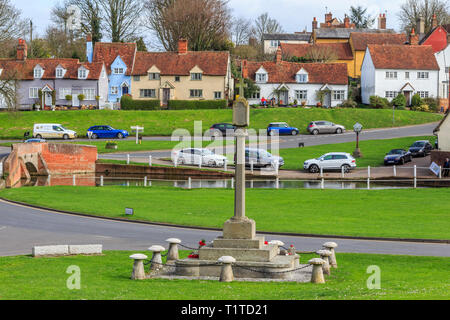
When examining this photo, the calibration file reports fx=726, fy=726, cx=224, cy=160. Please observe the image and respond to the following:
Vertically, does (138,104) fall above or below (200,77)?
below

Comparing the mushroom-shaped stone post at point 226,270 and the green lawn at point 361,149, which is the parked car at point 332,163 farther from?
the mushroom-shaped stone post at point 226,270

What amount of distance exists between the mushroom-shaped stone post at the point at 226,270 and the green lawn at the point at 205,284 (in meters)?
0.31

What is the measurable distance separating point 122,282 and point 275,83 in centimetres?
7712

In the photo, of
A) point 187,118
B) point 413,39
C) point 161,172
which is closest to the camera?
point 161,172

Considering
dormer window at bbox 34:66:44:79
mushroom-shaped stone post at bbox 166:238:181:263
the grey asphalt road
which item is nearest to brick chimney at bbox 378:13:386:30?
dormer window at bbox 34:66:44:79

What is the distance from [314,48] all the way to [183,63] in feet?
84.8

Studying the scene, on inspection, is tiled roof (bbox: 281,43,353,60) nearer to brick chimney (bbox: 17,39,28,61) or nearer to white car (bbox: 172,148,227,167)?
brick chimney (bbox: 17,39,28,61)

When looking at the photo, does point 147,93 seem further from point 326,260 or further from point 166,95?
point 326,260

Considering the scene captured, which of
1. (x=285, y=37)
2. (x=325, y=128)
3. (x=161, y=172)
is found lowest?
(x=161, y=172)

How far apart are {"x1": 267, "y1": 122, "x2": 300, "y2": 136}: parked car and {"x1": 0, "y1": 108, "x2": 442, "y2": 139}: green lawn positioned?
2.19 meters

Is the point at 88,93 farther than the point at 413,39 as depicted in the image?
No

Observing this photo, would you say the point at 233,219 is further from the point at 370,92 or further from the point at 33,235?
the point at 370,92

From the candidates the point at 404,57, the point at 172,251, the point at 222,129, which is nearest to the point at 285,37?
the point at 404,57

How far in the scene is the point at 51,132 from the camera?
71.9 metres
